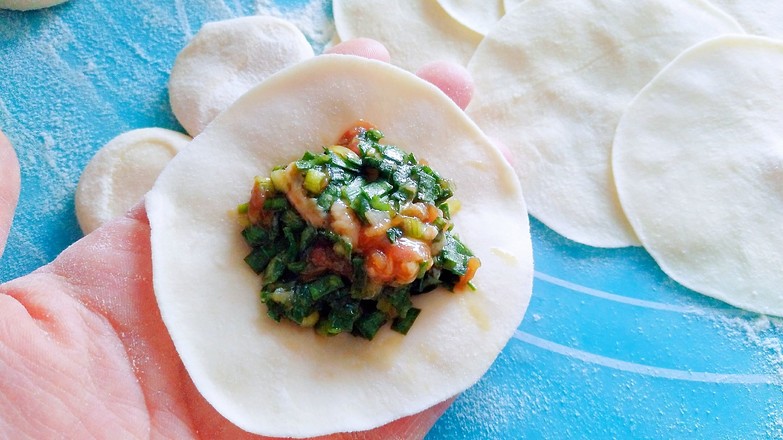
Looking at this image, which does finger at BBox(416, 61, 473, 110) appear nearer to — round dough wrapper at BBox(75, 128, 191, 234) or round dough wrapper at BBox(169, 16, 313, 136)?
round dough wrapper at BBox(169, 16, 313, 136)

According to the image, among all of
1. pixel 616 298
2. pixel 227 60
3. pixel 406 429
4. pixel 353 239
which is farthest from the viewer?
pixel 227 60

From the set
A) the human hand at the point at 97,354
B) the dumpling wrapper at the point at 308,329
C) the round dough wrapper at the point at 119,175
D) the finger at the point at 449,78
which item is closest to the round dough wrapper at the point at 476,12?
the finger at the point at 449,78

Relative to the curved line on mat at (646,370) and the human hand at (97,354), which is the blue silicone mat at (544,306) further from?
the human hand at (97,354)

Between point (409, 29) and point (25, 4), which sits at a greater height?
point (25, 4)

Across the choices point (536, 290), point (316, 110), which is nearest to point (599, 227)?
point (536, 290)

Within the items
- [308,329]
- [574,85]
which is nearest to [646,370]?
[574,85]

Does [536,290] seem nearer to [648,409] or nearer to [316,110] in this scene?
[648,409]

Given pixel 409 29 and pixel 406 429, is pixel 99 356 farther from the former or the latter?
pixel 409 29

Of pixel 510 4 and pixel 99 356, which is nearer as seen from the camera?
pixel 99 356
